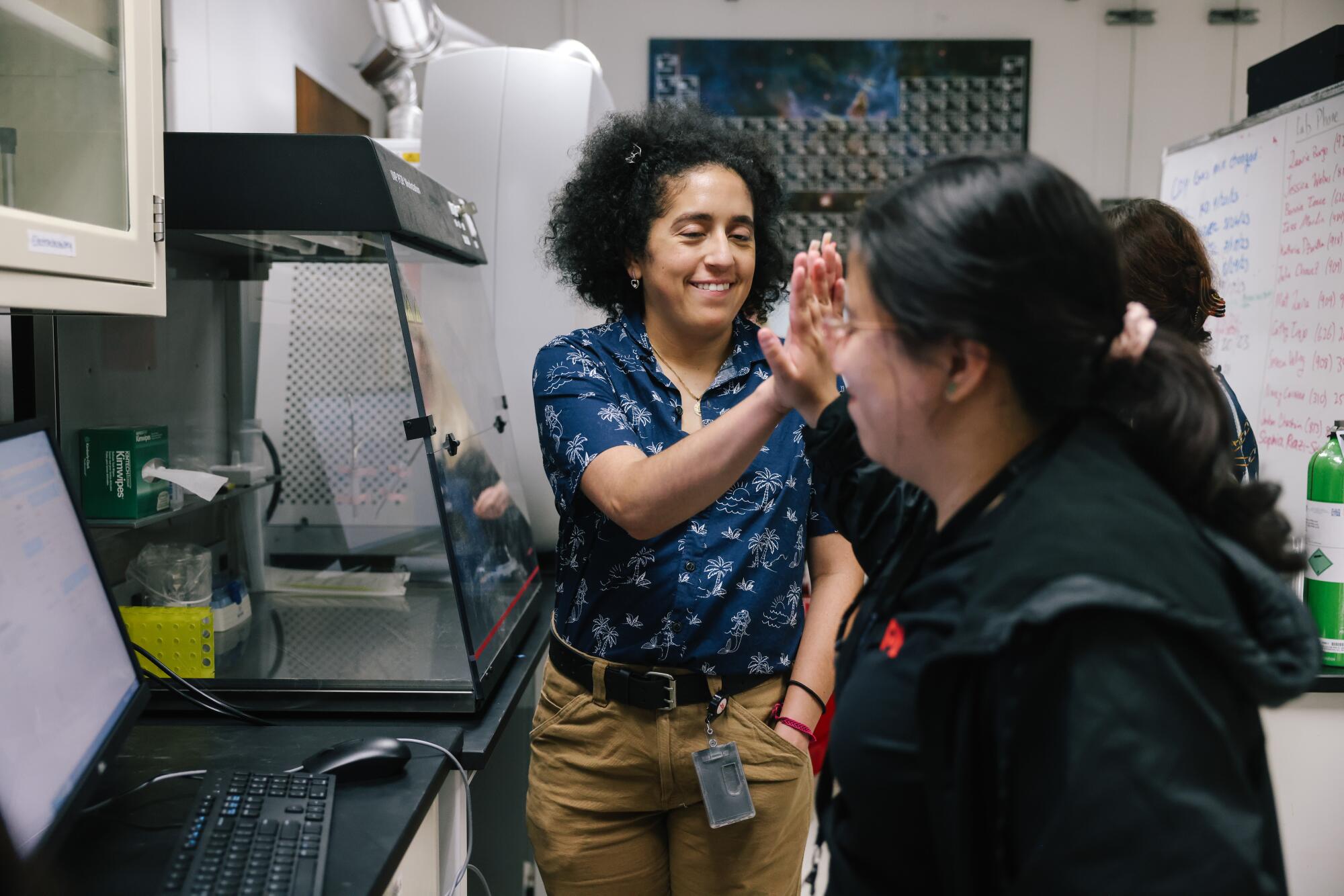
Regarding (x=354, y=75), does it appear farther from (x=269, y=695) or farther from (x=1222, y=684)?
(x=1222, y=684)

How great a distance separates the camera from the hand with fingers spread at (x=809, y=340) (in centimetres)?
102

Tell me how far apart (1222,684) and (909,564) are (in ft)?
0.83

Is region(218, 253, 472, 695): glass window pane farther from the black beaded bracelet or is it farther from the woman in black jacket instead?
the woman in black jacket

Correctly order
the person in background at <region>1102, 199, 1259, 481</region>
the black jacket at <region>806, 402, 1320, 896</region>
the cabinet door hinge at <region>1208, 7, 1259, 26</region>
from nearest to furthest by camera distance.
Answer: the black jacket at <region>806, 402, 1320, 896</region>
the person in background at <region>1102, 199, 1259, 481</region>
the cabinet door hinge at <region>1208, 7, 1259, 26</region>

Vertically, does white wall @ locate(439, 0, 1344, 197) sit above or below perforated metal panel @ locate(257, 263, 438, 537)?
above

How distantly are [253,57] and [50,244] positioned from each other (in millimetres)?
1964

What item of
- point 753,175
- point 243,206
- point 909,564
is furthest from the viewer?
point 753,175

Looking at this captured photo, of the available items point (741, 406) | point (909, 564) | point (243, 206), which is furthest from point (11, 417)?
point (909, 564)

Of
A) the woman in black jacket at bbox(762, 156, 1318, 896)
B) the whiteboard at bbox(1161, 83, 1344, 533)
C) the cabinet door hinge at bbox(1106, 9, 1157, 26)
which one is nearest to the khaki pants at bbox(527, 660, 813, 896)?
the woman in black jacket at bbox(762, 156, 1318, 896)

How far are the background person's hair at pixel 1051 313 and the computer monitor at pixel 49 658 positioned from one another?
2.71ft

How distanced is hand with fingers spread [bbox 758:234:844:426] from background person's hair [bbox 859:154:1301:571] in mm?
273

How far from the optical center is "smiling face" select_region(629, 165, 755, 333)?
142 cm

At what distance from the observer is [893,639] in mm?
743

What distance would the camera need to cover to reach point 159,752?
4.01 feet
